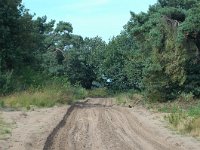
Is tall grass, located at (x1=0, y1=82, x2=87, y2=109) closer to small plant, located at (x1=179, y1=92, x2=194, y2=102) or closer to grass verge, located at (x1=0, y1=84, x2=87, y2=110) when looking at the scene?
grass verge, located at (x1=0, y1=84, x2=87, y2=110)

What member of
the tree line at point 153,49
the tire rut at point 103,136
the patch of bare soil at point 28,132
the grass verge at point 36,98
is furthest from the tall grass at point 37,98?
the tire rut at point 103,136

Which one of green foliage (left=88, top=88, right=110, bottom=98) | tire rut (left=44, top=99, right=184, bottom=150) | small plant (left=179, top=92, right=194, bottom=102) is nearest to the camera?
tire rut (left=44, top=99, right=184, bottom=150)

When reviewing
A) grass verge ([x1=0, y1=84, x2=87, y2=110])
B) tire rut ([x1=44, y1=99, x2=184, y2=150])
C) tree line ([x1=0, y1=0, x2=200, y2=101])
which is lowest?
tire rut ([x1=44, y1=99, x2=184, y2=150])

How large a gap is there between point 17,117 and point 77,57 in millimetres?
56095

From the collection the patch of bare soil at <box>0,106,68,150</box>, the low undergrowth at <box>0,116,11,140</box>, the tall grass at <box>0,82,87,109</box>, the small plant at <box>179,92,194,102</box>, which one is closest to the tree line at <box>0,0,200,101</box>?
the small plant at <box>179,92,194,102</box>

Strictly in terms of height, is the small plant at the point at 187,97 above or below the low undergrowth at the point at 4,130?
above

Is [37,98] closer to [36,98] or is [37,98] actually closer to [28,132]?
[36,98]

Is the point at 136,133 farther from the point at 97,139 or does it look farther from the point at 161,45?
the point at 161,45

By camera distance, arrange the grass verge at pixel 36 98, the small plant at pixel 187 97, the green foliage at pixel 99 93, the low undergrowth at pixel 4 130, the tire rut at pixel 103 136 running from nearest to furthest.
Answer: the tire rut at pixel 103 136 → the low undergrowth at pixel 4 130 → the grass verge at pixel 36 98 → the small plant at pixel 187 97 → the green foliage at pixel 99 93

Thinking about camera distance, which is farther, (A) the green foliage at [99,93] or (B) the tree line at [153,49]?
(A) the green foliage at [99,93]

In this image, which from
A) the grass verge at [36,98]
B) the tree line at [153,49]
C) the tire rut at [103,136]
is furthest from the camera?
the tree line at [153,49]

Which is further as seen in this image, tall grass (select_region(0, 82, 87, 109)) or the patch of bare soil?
tall grass (select_region(0, 82, 87, 109))

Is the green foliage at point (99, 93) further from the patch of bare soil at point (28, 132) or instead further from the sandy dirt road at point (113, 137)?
the sandy dirt road at point (113, 137)

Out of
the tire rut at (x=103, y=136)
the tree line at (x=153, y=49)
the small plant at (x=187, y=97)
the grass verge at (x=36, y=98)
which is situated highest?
the tree line at (x=153, y=49)
